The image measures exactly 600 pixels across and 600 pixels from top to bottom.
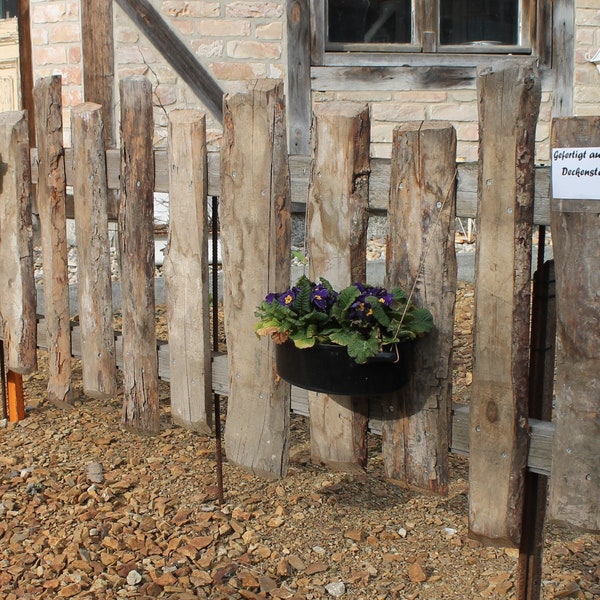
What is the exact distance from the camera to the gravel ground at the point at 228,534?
10.7 feet

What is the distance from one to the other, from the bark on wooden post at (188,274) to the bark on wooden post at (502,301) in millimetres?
1076

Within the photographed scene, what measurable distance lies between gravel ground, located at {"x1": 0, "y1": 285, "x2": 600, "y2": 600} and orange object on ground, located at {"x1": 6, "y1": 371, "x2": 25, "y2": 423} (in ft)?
0.84

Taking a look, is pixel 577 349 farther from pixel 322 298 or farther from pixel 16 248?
pixel 16 248

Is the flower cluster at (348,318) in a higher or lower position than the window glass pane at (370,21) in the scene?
lower

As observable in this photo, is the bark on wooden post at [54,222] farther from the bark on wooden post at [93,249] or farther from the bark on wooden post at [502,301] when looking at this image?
the bark on wooden post at [502,301]

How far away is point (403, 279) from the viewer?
9.55 feet

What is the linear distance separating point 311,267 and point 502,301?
0.67 metres

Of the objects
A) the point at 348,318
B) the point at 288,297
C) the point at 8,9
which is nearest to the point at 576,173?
the point at 348,318

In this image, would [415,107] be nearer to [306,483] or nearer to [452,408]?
[306,483]

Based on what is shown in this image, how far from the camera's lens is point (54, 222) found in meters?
4.02

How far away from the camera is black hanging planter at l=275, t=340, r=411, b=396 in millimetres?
2764

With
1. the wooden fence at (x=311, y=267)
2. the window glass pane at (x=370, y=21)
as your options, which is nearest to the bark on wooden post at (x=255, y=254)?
the wooden fence at (x=311, y=267)

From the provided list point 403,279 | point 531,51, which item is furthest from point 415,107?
point 403,279

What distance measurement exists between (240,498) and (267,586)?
0.69 meters
